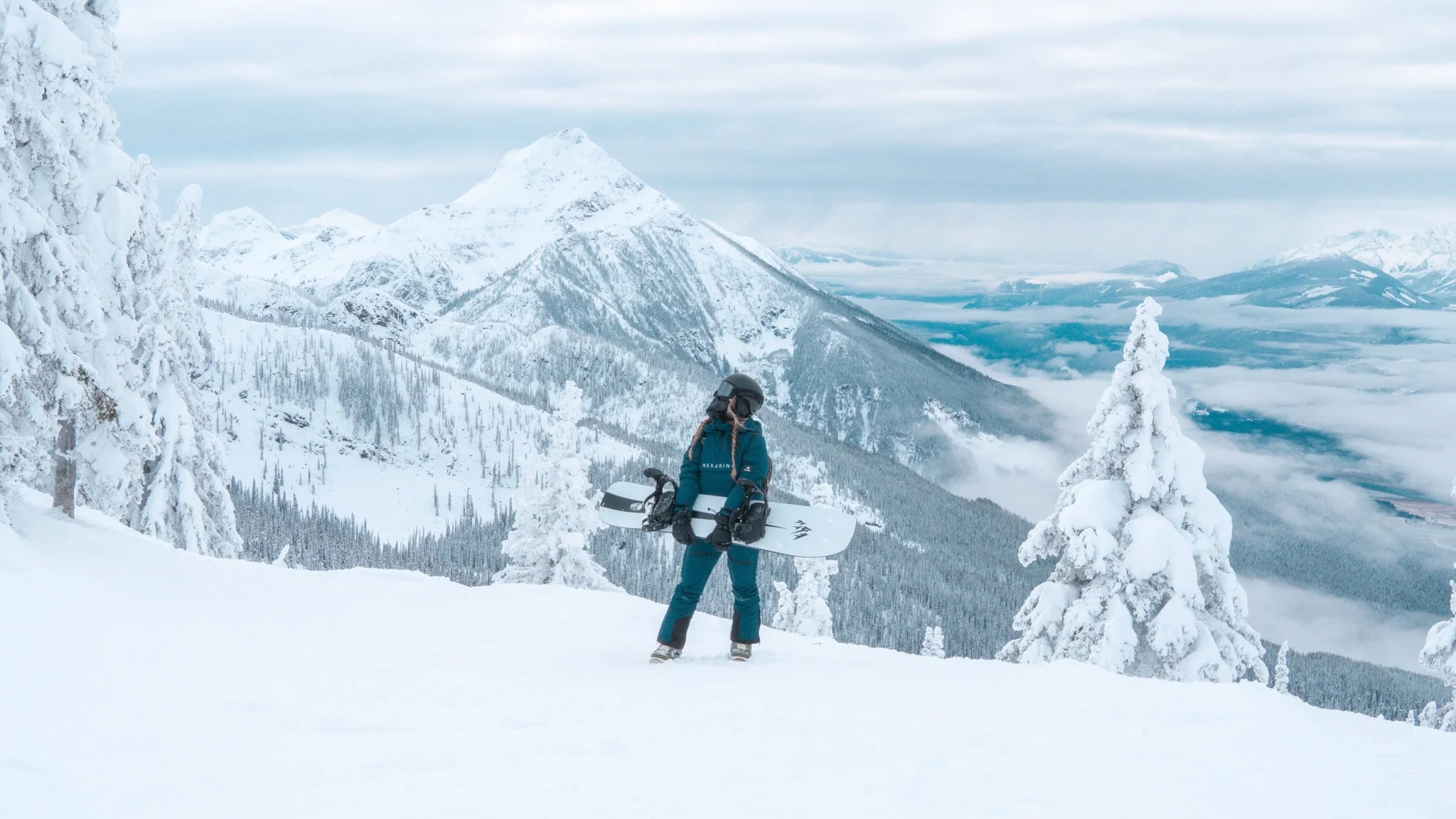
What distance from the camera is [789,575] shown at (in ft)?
405

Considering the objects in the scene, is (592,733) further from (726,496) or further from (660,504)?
(660,504)

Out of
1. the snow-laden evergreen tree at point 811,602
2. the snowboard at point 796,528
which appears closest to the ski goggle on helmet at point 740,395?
the snowboard at point 796,528

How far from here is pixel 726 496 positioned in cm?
895

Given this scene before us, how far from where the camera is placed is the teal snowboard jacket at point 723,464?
8.71 meters

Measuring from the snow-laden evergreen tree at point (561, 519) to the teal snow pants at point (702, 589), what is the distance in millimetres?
19933

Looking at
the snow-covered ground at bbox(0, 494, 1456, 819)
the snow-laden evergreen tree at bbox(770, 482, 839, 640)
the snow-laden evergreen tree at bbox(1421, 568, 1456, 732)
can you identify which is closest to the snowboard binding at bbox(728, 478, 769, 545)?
the snow-covered ground at bbox(0, 494, 1456, 819)

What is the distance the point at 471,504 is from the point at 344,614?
148612 millimetres

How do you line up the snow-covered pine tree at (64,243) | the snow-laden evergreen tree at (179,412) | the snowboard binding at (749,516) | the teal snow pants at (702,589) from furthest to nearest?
the snow-laden evergreen tree at (179,412)
the snow-covered pine tree at (64,243)
the teal snow pants at (702,589)
the snowboard binding at (749,516)

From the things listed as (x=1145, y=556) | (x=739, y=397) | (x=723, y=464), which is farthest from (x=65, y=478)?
(x=1145, y=556)

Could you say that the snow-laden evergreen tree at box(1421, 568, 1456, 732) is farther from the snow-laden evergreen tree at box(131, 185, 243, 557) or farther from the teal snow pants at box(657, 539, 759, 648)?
the snow-laden evergreen tree at box(131, 185, 243, 557)

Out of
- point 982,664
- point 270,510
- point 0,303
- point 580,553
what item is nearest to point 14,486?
point 0,303

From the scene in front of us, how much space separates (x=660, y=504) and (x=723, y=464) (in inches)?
36.6

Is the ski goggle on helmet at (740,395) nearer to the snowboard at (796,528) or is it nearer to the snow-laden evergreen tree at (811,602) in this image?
the snowboard at (796,528)

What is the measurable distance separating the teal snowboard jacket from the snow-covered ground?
182 cm
